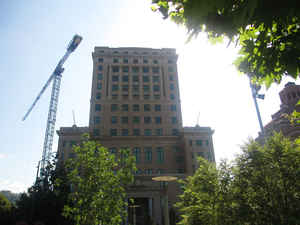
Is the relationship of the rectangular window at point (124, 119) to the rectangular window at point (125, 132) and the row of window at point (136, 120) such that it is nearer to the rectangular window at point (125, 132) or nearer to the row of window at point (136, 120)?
the row of window at point (136, 120)

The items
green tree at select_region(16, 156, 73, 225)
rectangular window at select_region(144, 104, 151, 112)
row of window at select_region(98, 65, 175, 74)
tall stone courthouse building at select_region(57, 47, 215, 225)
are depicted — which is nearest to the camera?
green tree at select_region(16, 156, 73, 225)

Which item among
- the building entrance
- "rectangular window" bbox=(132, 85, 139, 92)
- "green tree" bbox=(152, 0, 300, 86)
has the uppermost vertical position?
"rectangular window" bbox=(132, 85, 139, 92)

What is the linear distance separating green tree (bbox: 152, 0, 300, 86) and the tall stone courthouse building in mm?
42724

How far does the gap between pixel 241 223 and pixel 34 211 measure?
27.1 meters

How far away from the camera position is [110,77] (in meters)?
62.9

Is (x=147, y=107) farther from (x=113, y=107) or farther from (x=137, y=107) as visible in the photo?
(x=113, y=107)

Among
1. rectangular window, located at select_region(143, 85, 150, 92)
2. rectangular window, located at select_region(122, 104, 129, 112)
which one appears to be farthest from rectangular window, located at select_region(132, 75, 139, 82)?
rectangular window, located at select_region(122, 104, 129, 112)

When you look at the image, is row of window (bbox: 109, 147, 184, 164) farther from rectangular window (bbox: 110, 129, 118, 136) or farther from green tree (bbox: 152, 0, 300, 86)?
green tree (bbox: 152, 0, 300, 86)

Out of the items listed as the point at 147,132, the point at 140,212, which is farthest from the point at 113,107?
the point at 140,212

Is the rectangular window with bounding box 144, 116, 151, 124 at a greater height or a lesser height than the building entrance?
greater

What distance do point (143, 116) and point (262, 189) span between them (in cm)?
4734

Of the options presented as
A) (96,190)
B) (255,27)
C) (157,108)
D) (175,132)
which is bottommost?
(96,190)

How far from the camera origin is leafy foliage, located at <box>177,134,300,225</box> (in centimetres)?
1177

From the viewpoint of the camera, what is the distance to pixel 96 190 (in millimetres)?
12461
